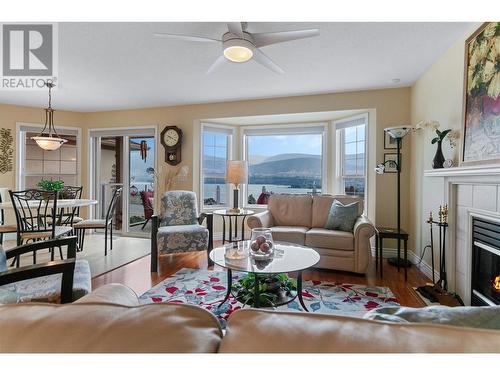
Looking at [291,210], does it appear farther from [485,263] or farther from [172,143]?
[172,143]

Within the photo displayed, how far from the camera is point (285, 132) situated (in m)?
4.80

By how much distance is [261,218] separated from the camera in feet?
11.4

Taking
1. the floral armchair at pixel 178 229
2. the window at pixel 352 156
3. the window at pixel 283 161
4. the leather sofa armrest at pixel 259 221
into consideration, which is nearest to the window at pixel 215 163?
the window at pixel 283 161

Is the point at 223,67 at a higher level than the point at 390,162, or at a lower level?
higher

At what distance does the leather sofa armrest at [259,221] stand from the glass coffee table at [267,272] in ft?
3.36

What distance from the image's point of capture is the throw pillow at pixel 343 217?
10.7ft

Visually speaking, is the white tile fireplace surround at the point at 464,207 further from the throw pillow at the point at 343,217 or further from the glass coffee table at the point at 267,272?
the glass coffee table at the point at 267,272

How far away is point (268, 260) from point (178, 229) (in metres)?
1.68

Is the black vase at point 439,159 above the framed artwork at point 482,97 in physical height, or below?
below

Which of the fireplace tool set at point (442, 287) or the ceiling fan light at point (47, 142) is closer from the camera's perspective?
the fireplace tool set at point (442, 287)

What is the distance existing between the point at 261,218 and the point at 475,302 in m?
2.24

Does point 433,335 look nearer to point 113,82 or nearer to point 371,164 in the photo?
point 371,164

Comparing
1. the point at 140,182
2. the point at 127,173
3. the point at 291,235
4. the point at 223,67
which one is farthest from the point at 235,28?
the point at 127,173
